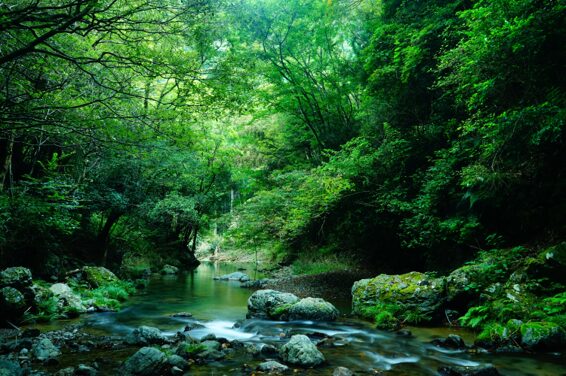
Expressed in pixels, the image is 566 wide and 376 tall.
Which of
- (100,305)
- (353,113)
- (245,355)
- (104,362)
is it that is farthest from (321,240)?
(104,362)

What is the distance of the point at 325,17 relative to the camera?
1448cm

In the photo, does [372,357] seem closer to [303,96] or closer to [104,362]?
[104,362]

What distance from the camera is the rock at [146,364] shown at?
475cm

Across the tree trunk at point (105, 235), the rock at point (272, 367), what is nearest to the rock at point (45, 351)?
the rock at point (272, 367)

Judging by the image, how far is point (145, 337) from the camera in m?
6.43

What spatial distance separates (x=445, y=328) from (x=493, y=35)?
624cm

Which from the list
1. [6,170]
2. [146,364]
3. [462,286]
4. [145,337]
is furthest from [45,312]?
[462,286]

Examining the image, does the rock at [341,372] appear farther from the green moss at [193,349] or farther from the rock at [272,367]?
the green moss at [193,349]

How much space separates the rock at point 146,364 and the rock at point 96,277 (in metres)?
7.89

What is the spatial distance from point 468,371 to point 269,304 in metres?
5.25

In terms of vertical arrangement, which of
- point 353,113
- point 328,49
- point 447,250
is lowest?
point 447,250

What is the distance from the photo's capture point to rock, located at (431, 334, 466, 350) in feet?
20.1

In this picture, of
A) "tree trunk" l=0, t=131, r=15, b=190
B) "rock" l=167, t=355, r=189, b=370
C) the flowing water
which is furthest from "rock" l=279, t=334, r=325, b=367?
"tree trunk" l=0, t=131, r=15, b=190

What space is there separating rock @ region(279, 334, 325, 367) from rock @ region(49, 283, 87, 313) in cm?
594
